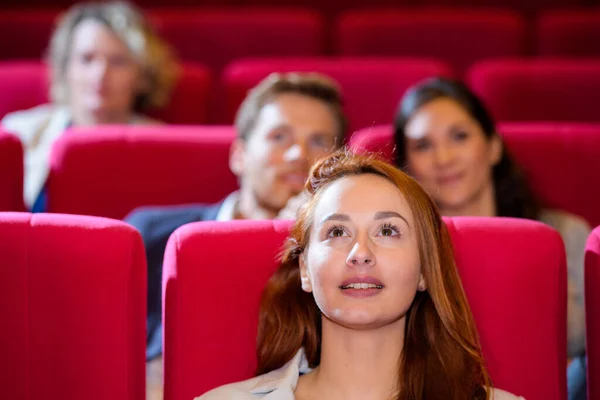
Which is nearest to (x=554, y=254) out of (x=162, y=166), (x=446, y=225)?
(x=446, y=225)

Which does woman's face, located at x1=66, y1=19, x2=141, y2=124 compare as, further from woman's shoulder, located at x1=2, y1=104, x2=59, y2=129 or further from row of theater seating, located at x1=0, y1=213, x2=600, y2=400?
row of theater seating, located at x1=0, y1=213, x2=600, y2=400

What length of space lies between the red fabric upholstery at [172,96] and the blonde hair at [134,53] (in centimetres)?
2

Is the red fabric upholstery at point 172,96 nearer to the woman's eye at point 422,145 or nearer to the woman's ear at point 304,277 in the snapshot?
the woman's eye at point 422,145

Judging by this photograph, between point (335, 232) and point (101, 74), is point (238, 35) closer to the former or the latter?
point (101, 74)

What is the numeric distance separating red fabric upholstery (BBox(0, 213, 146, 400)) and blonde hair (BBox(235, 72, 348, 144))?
0.50m

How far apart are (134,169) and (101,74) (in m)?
0.38

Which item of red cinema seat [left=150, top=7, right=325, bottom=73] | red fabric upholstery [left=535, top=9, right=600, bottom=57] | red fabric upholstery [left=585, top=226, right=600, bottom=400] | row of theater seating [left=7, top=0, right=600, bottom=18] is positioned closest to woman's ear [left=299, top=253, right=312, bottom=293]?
red fabric upholstery [left=585, top=226, right=600, bottom=400]

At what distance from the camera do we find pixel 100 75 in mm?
1715

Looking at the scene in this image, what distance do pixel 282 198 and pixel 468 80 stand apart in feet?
1.95

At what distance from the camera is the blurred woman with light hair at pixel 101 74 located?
1702 millimetres

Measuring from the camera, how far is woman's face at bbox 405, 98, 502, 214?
4.48 ft

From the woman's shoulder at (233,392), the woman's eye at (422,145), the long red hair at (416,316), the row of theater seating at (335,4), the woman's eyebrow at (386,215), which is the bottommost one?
the woman's shoulder at (233,392)

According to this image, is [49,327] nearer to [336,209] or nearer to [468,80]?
[336,209]

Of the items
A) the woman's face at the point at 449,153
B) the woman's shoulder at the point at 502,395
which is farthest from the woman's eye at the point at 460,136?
the woman's shoulder at the point at 502,395
